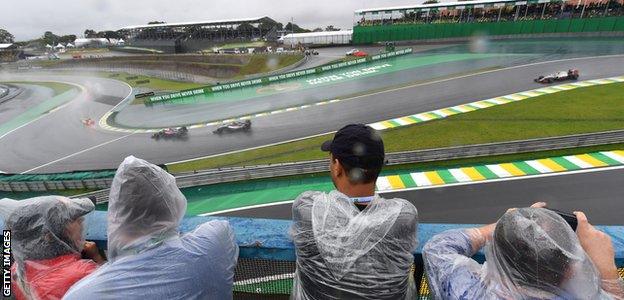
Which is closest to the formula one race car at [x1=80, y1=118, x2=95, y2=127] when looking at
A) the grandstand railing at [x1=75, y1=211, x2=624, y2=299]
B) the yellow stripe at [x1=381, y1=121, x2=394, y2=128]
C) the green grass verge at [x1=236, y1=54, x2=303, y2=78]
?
the green grass verge at [x1=236, y1=54, x2=303, y2=78]

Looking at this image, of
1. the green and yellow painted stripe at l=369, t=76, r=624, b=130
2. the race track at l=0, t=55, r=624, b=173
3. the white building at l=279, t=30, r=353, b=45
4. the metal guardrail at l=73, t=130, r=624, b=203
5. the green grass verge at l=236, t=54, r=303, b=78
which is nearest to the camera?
the metal guardrail at l=73, t=130, r=624, b=203

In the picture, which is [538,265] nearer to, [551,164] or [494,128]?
[551,164]

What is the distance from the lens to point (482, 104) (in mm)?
25359

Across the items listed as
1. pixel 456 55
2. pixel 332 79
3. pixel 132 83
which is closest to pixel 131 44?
pixel 132 83

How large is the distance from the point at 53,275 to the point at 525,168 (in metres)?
16.9

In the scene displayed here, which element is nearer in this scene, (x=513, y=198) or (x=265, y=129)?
(x=513, y=198)

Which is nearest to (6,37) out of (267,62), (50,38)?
(50,38)

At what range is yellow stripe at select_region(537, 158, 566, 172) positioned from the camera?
14300 mm

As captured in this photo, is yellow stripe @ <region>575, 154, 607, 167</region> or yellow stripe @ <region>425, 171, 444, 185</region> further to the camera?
yellow stripe @ <region>425, 171, 444, 185</region>

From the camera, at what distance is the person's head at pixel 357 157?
229 cm

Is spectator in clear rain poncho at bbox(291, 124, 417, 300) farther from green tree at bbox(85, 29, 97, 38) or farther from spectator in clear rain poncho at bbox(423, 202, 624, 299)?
green tree at bbox(85, 29, 97, 38)

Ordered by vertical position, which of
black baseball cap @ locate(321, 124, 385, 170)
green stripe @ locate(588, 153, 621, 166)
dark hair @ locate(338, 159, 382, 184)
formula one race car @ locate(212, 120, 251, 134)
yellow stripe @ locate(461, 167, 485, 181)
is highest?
black baseball cap @ locate(321, 124, 385, 170)

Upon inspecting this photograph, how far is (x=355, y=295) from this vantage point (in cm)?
186

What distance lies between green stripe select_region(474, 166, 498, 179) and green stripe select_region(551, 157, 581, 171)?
10.1 feet
